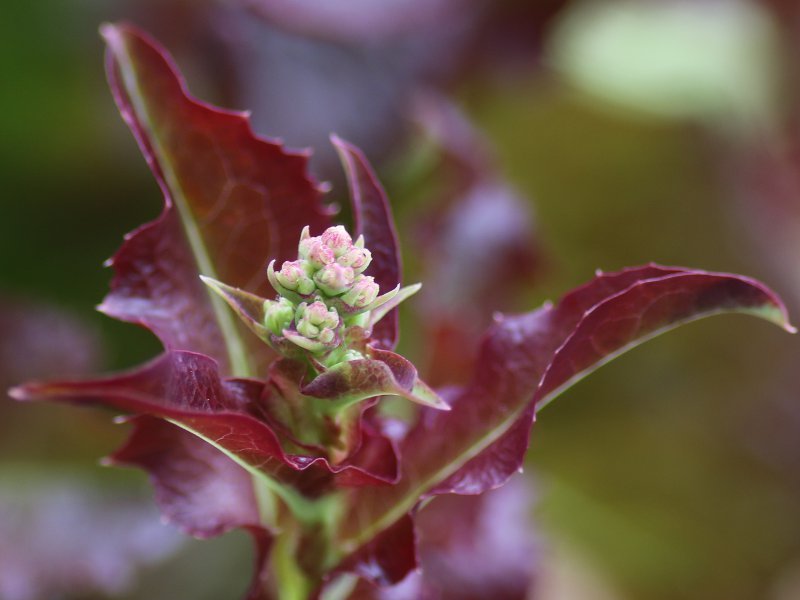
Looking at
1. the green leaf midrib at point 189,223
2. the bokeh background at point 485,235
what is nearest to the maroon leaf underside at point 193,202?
the green leaf midrib at point 189,223

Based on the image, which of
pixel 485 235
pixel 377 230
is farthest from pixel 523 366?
pixel 485 235

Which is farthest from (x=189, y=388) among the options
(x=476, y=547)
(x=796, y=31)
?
Result: (x=796, y=31)

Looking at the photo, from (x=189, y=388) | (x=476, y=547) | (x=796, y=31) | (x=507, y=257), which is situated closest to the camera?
(x=189, y=388)

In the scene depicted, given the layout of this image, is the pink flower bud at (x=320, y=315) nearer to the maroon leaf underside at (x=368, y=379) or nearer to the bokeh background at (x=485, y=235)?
the maroon leaf underside at (x=368, y=379)

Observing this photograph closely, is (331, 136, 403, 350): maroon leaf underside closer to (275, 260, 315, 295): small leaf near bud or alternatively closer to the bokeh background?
(275, 260, 315, 295): small leaf near bud

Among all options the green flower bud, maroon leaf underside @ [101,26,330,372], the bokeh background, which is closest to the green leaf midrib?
maroon leaf underside @ [101,26,330,372]

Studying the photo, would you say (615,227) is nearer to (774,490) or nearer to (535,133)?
(535,133)

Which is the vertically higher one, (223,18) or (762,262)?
(223,18)
